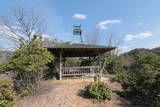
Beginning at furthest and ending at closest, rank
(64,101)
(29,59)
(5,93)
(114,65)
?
1. (114,65)
2. (29,59)
3. (64,101)
4. (5,93)

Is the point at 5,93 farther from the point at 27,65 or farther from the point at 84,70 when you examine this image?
the point at 84,70

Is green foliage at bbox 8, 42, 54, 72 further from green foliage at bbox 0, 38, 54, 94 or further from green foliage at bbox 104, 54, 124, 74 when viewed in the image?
green foliage at bbox 104, 54, 124, 74

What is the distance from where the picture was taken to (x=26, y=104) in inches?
250

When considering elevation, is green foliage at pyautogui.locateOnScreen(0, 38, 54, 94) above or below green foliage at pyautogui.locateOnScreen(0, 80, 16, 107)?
above

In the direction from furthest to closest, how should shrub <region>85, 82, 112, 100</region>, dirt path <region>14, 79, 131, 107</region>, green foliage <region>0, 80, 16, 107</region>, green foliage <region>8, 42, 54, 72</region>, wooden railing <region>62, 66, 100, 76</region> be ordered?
wooden railing <region>62, 66, 100, 76</region>, green foliage <region>8, 42, 54, 72</region>, shrub <region>85, 82, 112, 100</region>, dirt path <region>14, 79, 131, 107</region>, green foliage <region>0, 80, 16, 107</region>

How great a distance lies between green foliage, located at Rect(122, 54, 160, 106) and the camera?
6.31 meters

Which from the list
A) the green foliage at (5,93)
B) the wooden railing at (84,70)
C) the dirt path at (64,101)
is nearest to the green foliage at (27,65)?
the dirt path at (64,101)

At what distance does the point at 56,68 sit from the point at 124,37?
2263 cm

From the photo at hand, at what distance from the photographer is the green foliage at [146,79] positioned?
631cm

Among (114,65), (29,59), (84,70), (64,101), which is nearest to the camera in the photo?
(64,101)

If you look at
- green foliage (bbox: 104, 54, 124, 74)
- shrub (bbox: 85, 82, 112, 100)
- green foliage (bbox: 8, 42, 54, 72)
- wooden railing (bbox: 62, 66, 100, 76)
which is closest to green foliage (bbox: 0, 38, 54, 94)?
green foliage (bbox: 8, 42, 54, 72)

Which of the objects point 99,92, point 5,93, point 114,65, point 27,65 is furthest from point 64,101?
point 114,65

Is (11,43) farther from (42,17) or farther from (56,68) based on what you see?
(56,68)

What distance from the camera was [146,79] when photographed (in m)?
6.47
